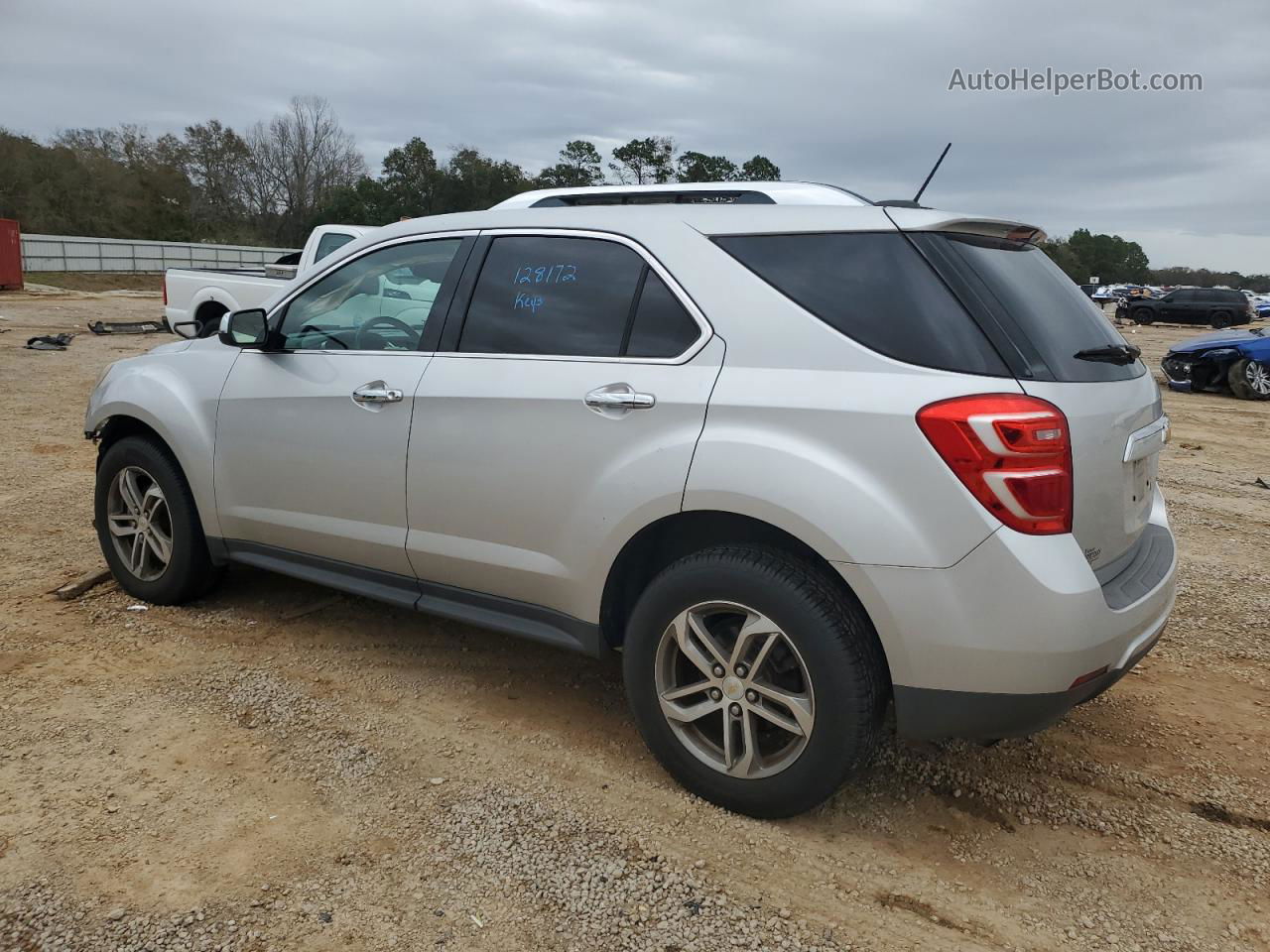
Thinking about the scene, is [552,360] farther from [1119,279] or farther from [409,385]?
[1119,279]

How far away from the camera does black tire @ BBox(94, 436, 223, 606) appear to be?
4.31 metres

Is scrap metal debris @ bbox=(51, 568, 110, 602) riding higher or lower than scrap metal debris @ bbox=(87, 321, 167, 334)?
higher

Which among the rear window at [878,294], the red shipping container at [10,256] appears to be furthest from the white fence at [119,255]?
the rear window at [878,294]

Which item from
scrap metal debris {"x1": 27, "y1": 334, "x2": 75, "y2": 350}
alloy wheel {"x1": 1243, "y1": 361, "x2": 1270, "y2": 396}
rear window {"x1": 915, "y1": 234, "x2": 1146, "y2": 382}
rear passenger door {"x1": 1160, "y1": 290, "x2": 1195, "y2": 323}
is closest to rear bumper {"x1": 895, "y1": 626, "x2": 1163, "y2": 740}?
rear window {"x1": 915, "y1": 234, "x2": 1146, "y2": 382}

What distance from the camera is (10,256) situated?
99.9 ft

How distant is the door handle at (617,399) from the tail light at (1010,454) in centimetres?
87

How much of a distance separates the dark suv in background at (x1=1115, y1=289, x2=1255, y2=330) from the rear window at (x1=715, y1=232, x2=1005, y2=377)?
39133mm

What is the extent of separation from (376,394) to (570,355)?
0.86 meters

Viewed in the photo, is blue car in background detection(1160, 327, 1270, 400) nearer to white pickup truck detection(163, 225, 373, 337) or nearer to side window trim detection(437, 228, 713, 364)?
white pickup truck detection(163, 225, 373, 337)

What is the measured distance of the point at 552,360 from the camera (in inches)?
126

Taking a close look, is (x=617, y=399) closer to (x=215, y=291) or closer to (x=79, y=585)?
(x=79, y=585)

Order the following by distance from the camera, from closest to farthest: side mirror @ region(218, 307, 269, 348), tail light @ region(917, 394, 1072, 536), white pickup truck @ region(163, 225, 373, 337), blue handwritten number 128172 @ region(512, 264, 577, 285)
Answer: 1. tail light @ region(917, 394, 1072, 536)
2. blue handwritten number 128172 @ region(512, 264, 577, 285)
3. side mirror @ region(218, 307, 269, 348)
4. white pickup truck @ region(163, 225, 373, 337)

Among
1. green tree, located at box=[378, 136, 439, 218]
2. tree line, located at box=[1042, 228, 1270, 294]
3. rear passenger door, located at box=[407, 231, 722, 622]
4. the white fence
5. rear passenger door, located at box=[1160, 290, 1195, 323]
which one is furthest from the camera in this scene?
tree line, located at box=[1042, 228, 1270, 294]

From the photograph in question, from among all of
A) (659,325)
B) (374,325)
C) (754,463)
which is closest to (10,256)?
(374,325)
